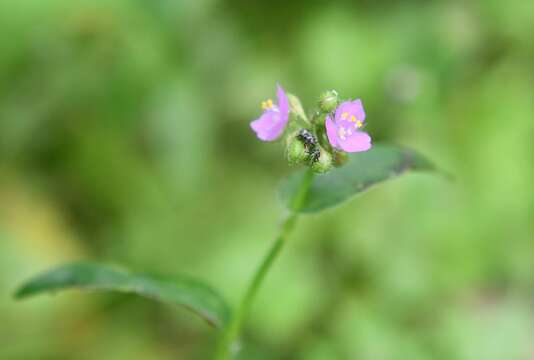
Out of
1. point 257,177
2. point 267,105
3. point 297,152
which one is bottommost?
point 297,152

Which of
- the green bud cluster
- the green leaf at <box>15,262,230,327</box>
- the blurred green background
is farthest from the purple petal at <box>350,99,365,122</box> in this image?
the blurred green background

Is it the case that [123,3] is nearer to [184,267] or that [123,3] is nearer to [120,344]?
[184,267]

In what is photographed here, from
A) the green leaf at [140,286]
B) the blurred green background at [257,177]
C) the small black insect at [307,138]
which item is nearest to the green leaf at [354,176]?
the small black insect at [307,138]

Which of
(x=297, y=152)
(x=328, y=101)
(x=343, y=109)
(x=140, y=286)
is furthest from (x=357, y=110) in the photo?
(x=140, y=286)

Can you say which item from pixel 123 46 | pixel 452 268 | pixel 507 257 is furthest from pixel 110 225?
pixel 507 257

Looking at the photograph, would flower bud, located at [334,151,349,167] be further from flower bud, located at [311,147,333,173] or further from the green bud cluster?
flower bud, located at [311,147,333,173]

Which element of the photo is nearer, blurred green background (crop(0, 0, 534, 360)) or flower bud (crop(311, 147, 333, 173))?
flower bud (crop(311, 147, 333, 173))

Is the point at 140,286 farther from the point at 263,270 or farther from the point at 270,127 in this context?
the point at 270,127
